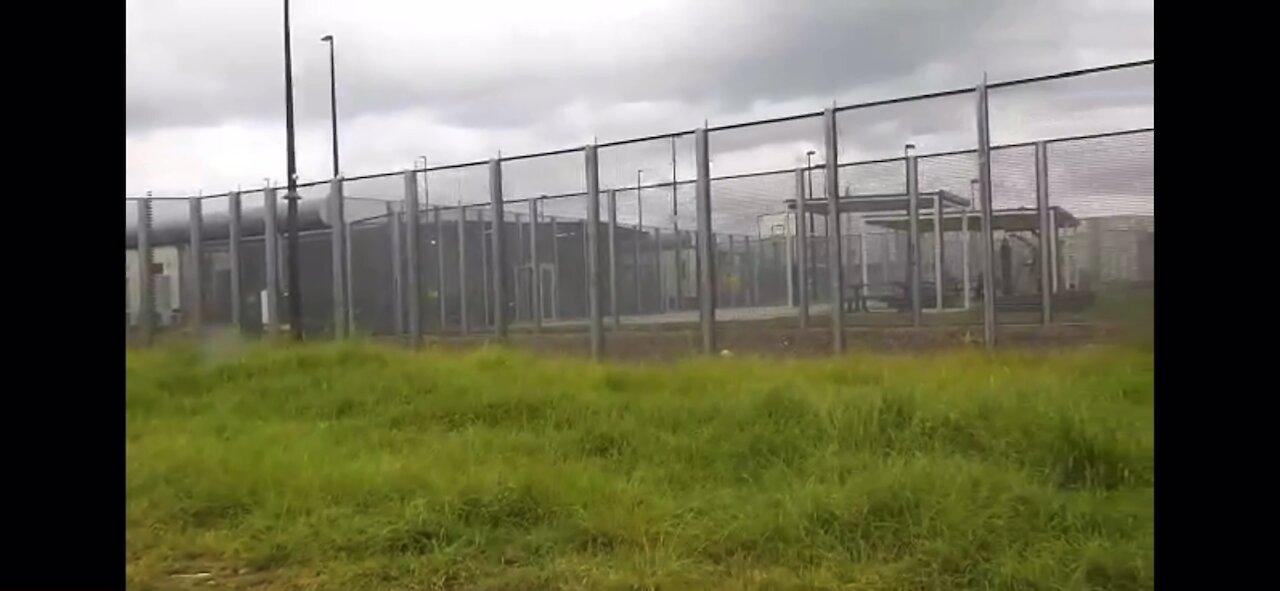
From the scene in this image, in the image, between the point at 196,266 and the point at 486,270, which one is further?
the point at 486,270

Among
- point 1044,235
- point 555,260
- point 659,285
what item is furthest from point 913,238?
point 555,260

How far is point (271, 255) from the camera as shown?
8.67m

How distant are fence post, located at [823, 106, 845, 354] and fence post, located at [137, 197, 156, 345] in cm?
390

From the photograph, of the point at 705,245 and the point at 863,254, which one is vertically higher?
the point at 705,245

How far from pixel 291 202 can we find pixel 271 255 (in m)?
0.79

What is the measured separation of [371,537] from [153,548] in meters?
0.76

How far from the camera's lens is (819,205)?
7.84 meters

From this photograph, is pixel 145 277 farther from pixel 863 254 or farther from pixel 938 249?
pixel 938 249

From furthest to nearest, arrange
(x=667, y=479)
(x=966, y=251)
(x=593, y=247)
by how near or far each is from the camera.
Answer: (x=593, y=247) → (x=966, y=251) → (x=667, y=479)

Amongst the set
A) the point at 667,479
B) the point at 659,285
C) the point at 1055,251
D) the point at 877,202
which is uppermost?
the point at 877,202

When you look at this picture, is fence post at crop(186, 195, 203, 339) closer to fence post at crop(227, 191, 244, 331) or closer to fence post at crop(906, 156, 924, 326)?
fence post at crop(227, 191, 244, 331)

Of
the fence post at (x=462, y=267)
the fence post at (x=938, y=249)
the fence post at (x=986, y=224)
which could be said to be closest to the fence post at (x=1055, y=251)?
the fence post at (x=986, y=224)
